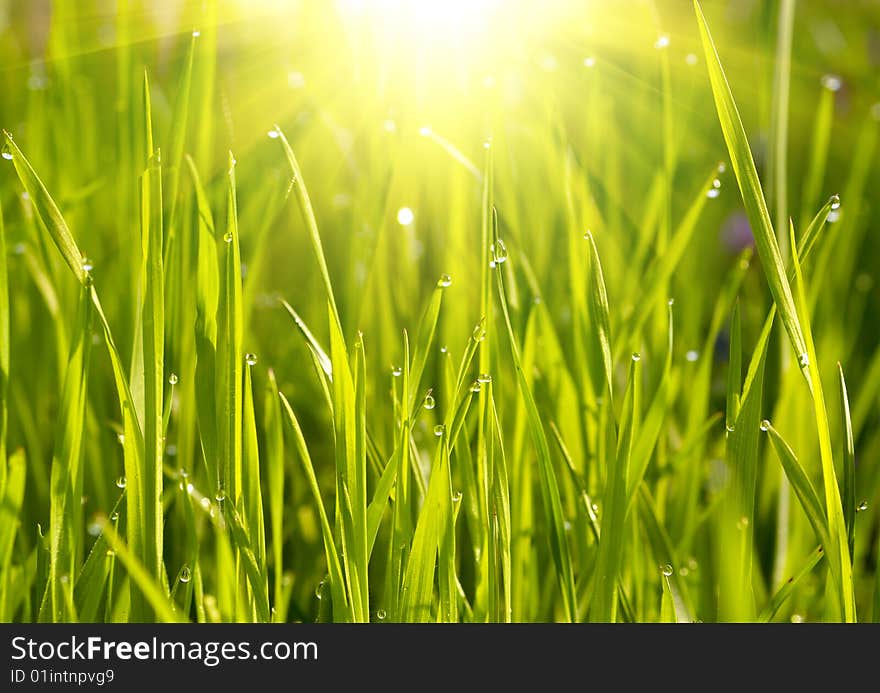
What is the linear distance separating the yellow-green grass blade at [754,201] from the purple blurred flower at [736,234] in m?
0.69

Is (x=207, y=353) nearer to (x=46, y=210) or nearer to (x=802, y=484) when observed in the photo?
(x=46, y=210)

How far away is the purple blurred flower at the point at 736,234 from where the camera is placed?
1.05m

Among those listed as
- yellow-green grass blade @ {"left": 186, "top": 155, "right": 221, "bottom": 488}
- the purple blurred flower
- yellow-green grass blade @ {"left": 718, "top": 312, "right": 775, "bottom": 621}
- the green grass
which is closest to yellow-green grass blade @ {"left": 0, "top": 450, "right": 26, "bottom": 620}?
the green grass

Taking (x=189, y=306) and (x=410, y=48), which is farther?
(x=410, y=48)

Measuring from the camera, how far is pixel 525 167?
2.94ft

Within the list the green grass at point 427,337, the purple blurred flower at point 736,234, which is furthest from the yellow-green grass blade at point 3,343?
the purple blurred flower at point 736,234

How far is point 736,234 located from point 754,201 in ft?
2.33

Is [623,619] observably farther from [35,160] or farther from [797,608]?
[35,160]

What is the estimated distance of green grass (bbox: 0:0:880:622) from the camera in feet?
1.33

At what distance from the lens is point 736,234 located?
105 centimetres

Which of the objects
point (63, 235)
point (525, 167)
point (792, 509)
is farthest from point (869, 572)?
point (63, 235)

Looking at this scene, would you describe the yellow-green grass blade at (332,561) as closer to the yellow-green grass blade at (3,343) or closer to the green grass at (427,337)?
the green grass at (427,337)

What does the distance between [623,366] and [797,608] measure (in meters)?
0.23

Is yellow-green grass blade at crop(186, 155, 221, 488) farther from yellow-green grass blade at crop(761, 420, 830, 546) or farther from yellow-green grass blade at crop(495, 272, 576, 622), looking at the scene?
yellow-green grass blade at crop(761, 420, 830, 546)
